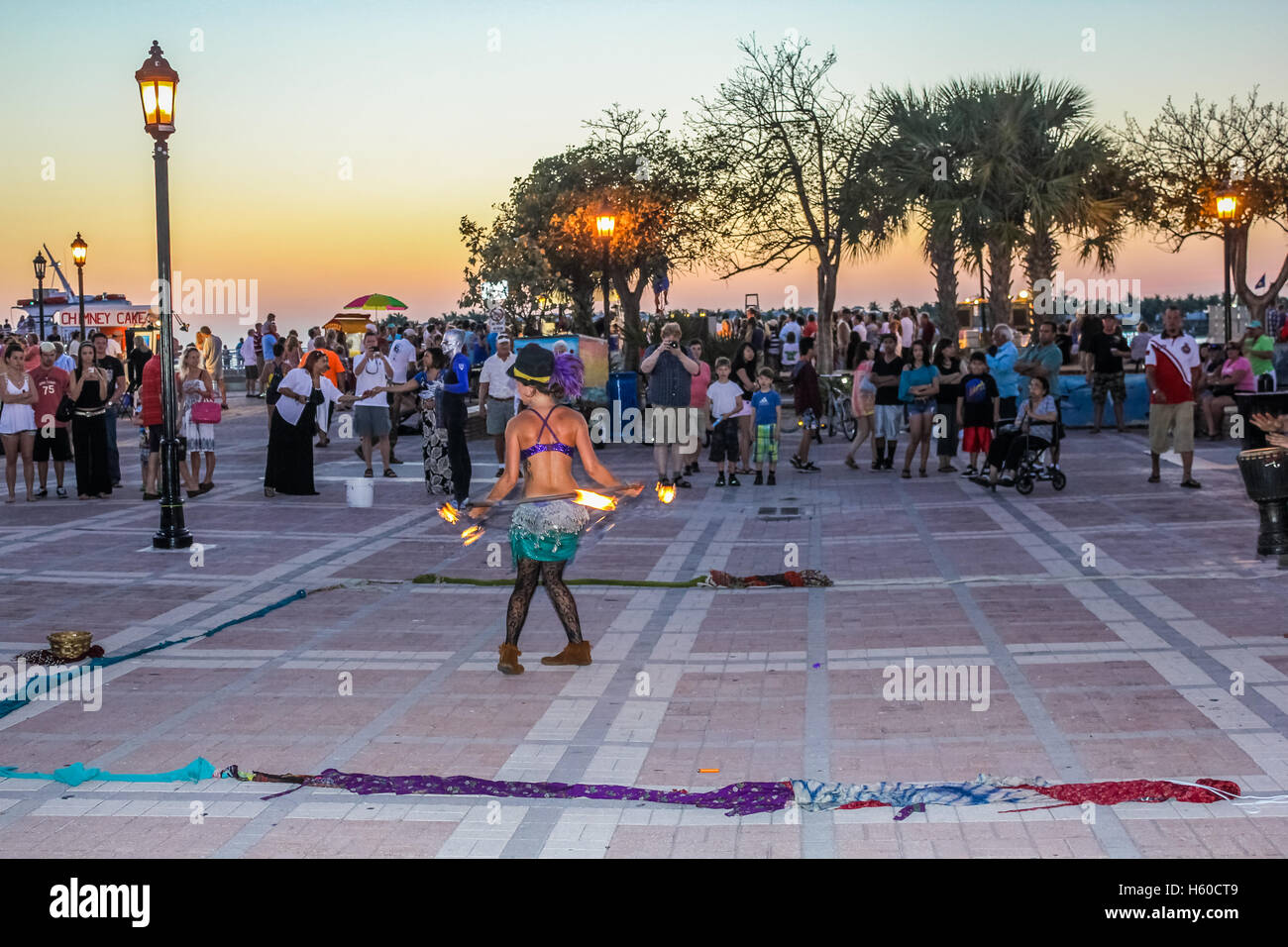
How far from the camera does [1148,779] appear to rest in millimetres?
5668

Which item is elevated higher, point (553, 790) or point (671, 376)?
point (671, 376)

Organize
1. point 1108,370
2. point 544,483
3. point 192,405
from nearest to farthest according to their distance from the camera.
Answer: point 544,483 → point 192,405 → point 1108,370

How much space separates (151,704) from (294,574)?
4058 mm

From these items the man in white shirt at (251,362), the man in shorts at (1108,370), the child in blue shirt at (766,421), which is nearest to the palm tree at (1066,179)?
the man in shorts at (1108,370)

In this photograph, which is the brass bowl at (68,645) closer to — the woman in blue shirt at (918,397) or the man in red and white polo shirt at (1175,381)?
the man in red and white polo shirt at (1175,381)

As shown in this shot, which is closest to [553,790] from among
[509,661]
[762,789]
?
[762,789]

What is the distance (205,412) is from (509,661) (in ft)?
32.0

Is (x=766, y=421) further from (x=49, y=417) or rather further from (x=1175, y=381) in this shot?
(x=49, y=417)

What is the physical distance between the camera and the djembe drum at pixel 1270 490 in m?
9.70

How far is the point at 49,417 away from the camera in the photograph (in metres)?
16.5

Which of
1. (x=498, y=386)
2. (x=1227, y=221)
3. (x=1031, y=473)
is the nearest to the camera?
(x=1031, y=473)

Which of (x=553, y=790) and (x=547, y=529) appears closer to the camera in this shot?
(x=553, y=790)
